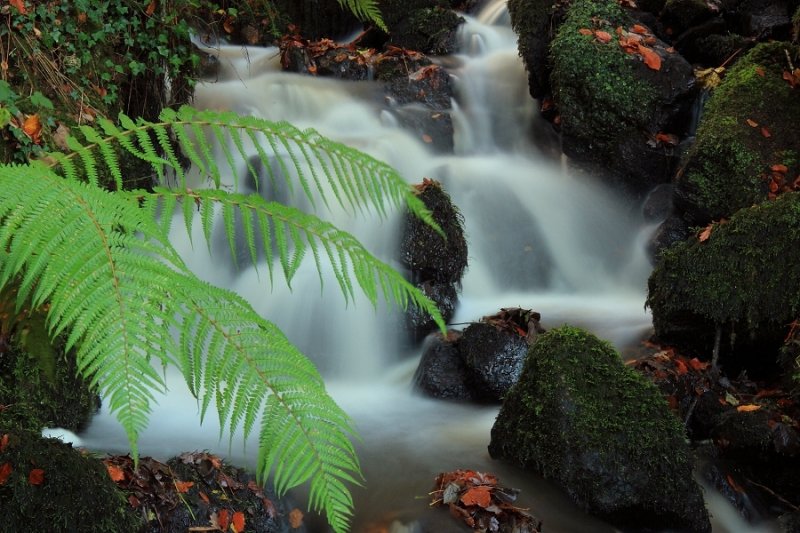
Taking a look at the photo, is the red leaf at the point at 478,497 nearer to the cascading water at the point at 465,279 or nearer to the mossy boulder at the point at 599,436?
the cascading water at the point at 465,279

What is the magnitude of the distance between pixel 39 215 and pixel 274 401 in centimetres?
44

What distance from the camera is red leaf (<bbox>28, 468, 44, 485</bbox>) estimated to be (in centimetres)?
265

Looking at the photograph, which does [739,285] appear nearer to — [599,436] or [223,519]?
[599,436]

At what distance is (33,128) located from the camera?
440 centimetres

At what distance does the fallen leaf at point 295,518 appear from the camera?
363cm

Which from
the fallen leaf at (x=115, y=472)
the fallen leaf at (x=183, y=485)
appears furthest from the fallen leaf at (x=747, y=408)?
the fallen leaf at (x=115, y=472)

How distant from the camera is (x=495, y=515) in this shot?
3666 millimetres

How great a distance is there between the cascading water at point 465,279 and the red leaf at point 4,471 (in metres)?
A: 1.60

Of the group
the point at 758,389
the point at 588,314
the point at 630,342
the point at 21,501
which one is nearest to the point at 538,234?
the point at 588,314

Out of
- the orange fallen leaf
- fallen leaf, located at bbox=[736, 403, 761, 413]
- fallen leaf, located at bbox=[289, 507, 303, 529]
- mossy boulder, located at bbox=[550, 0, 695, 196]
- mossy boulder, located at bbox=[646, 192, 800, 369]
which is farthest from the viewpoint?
mossy boulder, located at bbox=[550, 0, 695, 196]

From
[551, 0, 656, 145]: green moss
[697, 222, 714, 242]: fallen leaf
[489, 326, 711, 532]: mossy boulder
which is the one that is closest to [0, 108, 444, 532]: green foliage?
[489, 326, 711, 532]: mossy boulder

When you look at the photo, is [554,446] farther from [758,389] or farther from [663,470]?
[758,389]

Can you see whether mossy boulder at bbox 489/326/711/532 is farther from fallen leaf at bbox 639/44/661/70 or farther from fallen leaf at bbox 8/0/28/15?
fallen leaf at bbox 639/44/661/70

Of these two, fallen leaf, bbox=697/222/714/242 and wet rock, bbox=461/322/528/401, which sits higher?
fallen leaf, bbox=697/222/714/242
